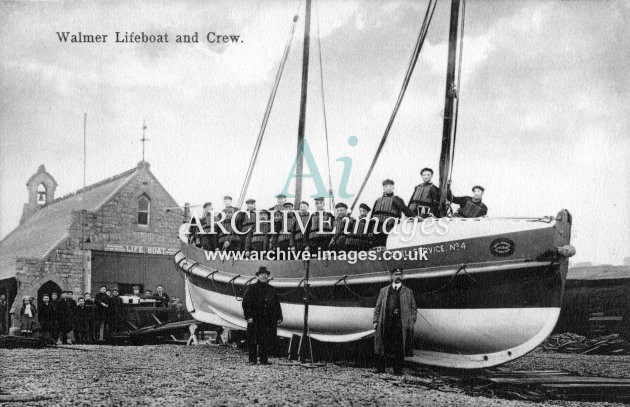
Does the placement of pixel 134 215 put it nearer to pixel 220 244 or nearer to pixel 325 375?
pixel 220 244

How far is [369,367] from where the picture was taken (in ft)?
26.5

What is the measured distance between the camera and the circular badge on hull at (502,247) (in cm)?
688

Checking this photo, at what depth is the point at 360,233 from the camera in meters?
8.46

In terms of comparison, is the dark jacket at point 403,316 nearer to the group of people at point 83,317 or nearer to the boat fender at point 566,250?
the boat fender at point 566,250

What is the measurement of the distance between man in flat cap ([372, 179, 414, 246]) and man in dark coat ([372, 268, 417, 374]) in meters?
1.01

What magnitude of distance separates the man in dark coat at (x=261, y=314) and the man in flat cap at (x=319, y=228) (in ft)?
3.87

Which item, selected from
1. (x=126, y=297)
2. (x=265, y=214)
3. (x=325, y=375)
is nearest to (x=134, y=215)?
(x=126, y=297)

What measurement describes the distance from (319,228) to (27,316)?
10397 millimetres

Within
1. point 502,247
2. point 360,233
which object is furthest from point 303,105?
point 502,247

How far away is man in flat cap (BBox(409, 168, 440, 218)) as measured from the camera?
27.4ft

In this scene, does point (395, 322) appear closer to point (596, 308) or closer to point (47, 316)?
point (596, 308)

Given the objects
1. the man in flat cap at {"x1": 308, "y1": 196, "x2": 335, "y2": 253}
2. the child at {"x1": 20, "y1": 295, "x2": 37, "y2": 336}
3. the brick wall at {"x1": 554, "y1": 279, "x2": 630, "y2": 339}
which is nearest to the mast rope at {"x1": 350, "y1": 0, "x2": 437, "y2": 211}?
the man in flat cap at {"x1": 308, "y1": 196, "x2": 335, "y2": 253}

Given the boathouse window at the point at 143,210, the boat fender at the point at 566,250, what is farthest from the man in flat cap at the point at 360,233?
the boathouse window at the point at 143,210

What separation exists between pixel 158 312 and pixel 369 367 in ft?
28.8
